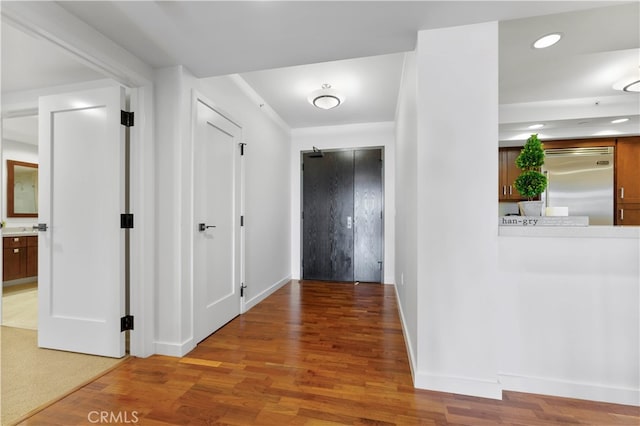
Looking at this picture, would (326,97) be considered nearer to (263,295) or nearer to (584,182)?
(263,295)

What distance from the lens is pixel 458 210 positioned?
169 centimetres

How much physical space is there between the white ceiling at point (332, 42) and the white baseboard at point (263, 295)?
251 centimetres

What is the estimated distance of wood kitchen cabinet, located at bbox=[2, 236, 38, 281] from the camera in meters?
4.16

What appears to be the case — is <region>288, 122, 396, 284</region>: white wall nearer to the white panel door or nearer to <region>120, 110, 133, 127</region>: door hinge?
the white panel door

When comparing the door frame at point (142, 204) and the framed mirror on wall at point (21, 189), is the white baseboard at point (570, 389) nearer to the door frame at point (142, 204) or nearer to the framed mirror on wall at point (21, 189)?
the door frame at point (142, 204)

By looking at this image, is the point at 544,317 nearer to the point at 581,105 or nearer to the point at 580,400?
the point at 580,400

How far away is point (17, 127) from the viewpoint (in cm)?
403

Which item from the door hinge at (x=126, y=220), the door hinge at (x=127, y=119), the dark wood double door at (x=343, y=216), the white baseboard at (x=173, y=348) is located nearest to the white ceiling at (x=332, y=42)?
the door hinge at (x=127, y=119)

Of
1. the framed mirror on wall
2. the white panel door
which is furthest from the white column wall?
the framed mirror on wall

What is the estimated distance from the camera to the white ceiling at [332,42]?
156 cm

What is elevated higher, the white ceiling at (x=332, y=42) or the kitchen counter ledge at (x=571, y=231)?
the white ceiling at (x=332, y=42)

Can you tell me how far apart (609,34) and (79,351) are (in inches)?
193

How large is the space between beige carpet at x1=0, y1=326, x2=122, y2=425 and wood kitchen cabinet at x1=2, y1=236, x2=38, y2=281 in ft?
8.90
